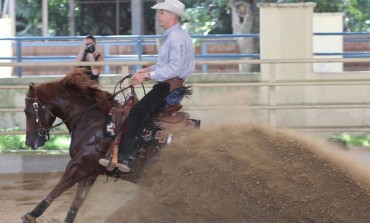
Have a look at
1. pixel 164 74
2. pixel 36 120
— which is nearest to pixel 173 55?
pixel 164 74

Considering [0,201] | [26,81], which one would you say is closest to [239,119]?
[0,201]

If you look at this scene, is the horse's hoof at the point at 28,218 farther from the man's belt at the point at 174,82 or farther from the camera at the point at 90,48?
the camera at the point at 90,48

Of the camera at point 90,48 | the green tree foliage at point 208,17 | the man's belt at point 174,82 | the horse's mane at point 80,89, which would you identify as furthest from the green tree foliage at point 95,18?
the man's belt at point 174,82

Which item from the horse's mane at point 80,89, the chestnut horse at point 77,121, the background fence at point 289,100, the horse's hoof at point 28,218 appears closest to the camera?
the horse's hoof at point 28,218

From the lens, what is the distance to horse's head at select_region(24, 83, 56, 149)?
24.6 ft

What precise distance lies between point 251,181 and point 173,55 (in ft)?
4.24

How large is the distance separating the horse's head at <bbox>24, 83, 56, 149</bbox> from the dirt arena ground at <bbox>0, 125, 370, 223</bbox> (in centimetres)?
100

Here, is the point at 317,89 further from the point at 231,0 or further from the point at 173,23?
the point at 173,23

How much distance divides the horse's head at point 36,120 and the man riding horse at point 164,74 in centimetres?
72

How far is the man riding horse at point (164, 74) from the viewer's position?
273 inches

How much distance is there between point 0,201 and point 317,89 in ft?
18.8

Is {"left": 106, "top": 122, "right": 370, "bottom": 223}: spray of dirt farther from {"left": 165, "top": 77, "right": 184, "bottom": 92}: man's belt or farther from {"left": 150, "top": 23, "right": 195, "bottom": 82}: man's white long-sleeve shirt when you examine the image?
{"left": 150, "top": 23, "right": 195, "bottom": 82}: man's white long-sleeve shirt

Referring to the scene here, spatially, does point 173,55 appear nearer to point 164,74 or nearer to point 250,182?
point 164,74

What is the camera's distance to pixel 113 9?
22281 mm
